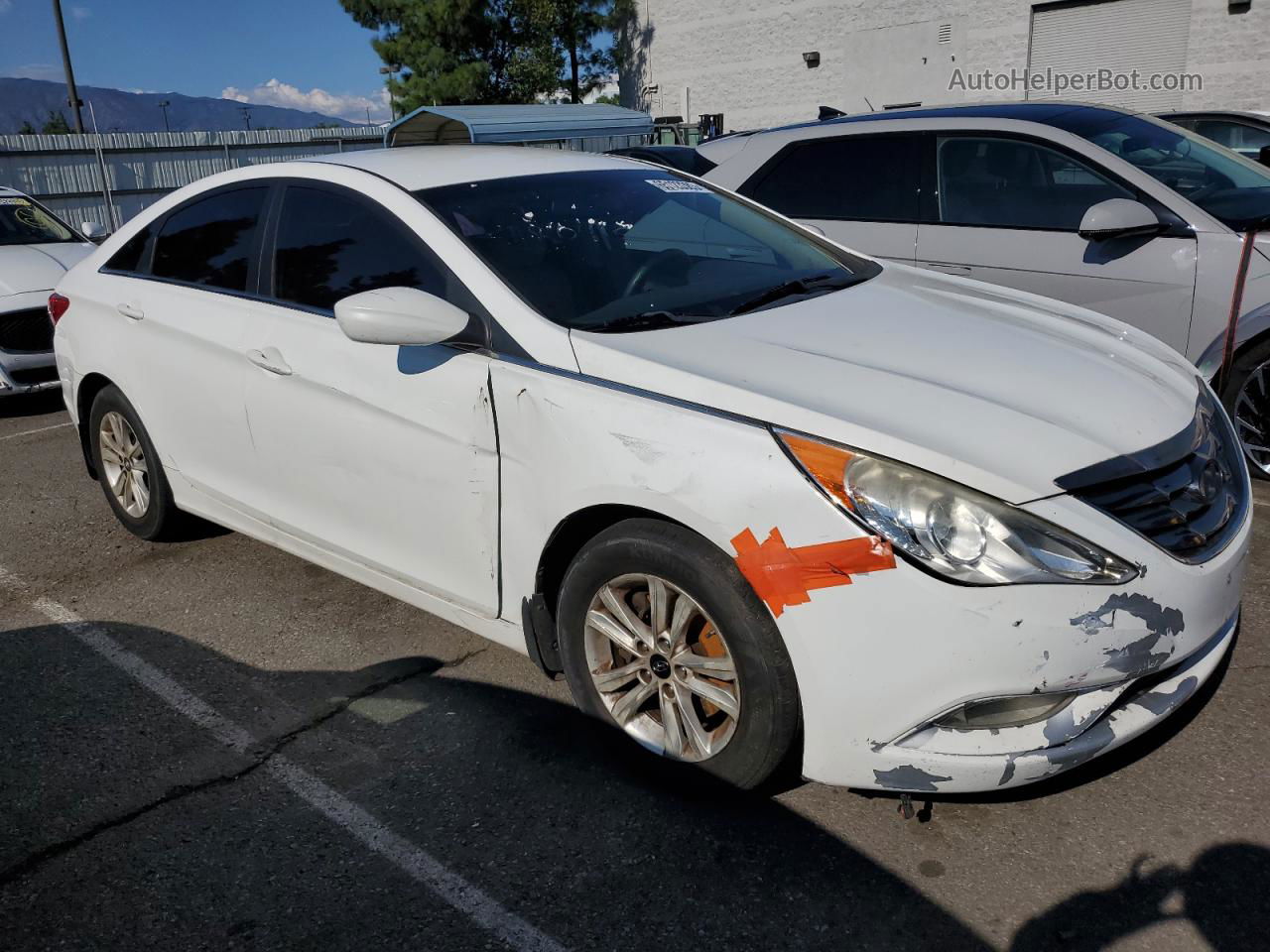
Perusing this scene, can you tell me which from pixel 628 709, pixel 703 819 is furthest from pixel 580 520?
pixel 703 819

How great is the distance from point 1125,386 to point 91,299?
4054 millimetres

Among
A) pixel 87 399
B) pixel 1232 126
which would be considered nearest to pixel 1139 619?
pixel 87 399

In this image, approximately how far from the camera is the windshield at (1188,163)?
482 cm

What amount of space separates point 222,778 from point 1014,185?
14.5 feet

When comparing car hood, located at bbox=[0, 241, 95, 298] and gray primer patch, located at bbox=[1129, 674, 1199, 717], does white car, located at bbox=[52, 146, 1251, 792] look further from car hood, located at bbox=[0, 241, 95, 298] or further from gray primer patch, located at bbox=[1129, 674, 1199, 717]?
car hood, located at bbox=[0, 241, 95, 298]

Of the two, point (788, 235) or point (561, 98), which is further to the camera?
point (561, 98)

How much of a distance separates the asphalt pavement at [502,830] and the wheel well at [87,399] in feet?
4.45

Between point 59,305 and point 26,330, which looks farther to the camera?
point 26,330

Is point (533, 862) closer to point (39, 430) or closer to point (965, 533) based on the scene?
point (965, 533)

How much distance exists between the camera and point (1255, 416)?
15.7 feet

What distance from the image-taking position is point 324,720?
331 centimetres

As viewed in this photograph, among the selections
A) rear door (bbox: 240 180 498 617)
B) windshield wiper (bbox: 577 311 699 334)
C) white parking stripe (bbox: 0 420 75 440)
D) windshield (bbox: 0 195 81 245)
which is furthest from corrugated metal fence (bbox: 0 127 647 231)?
windshield wiper (bbox: 577 311 699 334)

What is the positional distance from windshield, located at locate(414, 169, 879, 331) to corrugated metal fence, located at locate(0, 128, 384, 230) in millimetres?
15285

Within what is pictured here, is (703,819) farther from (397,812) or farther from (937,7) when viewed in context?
(937,7)
